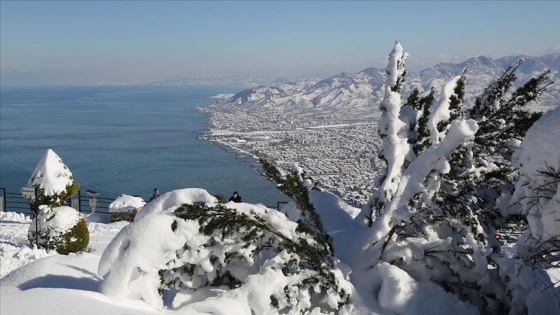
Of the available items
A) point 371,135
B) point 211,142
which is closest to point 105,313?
point 211,142

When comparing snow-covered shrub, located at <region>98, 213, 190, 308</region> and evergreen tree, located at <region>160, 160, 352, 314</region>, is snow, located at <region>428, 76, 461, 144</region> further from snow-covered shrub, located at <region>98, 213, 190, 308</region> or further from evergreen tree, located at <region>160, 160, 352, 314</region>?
snow-covered shrub, located at <region>98, 213, 190, 308</region>

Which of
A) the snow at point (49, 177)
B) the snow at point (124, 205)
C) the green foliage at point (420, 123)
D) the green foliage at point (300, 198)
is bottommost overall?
the snow at point (124, 205)

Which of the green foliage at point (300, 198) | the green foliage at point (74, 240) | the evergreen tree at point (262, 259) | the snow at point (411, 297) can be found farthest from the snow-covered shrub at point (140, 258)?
the green foliage at point (74, 240)

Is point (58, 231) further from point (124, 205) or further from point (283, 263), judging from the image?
point (283, 263)

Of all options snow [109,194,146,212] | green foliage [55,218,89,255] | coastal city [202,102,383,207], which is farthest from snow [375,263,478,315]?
snow [109,194,146,212]

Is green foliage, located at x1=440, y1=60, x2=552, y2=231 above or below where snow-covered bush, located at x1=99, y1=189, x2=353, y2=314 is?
above

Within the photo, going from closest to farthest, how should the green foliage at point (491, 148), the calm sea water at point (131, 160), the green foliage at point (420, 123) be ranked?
1. the green foliage at point (491, 148)
2. the green foliage at point (420, 123)
3. the calm sea water at point (131, 160)

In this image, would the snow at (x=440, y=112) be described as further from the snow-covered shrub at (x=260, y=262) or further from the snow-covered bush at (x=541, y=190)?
the snow-covered shrub at (x=260, y=262)

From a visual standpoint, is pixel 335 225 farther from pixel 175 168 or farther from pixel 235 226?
pixel 175 168
